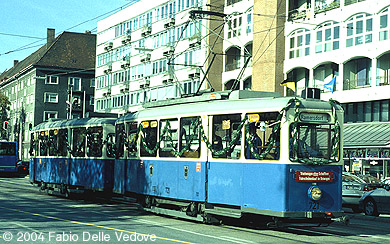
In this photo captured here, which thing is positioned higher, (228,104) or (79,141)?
(228,104)

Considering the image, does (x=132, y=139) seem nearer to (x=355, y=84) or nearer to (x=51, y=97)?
(x=355, y=84)

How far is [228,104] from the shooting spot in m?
14.9

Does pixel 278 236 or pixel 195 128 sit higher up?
pixel 195 128

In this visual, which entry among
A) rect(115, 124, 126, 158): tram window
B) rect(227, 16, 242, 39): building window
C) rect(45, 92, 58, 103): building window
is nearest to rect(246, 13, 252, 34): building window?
rect(227, 16, 242, 39): building window

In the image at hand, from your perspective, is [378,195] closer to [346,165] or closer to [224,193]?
[224,193]

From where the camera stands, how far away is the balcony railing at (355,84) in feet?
126

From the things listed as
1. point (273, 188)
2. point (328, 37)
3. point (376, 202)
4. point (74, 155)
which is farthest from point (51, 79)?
point (273, 188)

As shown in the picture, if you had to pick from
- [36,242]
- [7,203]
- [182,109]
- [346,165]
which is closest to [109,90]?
[346,165]

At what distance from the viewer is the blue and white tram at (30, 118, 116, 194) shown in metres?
21.6

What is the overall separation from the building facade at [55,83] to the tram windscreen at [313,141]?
68.9 meters

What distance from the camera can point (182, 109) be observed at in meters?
16.4

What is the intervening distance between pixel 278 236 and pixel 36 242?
4.86 m

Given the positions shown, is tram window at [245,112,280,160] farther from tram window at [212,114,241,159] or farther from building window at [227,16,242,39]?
building window at [227,16,242,39]

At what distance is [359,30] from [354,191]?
57.1ft
